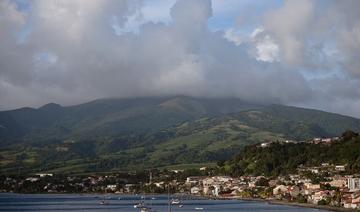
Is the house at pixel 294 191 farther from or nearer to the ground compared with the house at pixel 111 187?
nearer to the ground

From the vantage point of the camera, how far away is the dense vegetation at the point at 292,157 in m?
152

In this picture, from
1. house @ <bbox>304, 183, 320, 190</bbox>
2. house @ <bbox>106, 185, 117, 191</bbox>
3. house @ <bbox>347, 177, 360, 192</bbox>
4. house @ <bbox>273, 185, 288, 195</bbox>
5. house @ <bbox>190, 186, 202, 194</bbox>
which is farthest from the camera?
house @ <bbox>106, 185, 117, 191</bbox>

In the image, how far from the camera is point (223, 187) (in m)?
162

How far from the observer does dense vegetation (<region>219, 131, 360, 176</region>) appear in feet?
500

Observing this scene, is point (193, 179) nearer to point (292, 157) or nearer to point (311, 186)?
point (292, 157)

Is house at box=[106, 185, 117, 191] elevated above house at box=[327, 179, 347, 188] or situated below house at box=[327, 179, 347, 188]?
above

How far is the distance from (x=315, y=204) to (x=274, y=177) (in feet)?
135

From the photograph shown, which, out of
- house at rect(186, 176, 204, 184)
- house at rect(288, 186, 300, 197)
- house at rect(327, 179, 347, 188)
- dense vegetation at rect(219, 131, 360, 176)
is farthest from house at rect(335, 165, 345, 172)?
house at rect(186, 176, 204, 184)

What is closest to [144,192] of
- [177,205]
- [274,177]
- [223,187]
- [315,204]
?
[223,187]

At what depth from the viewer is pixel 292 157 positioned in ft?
545

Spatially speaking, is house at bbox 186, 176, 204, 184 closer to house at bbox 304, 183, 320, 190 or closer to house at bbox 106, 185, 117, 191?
house at bbox 106, 185, 117, 191

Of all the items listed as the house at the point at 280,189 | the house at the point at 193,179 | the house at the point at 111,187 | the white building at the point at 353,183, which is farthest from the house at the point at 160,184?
the white building at the point at 353,183

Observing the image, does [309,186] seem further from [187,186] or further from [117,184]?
[117,184]

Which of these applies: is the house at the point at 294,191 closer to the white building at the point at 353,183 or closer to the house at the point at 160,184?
the white building at the point at 353,183
